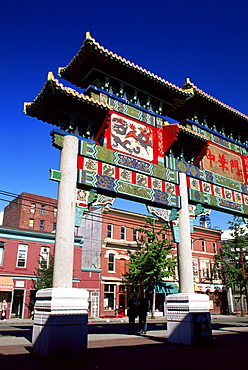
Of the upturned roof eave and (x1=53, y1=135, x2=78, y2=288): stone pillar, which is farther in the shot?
the upturned roof eave

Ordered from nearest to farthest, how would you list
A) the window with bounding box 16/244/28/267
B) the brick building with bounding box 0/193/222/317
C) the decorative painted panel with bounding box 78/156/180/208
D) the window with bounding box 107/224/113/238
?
the decorative painted panel with bounding box 78/156/180/208, the brick building with bounding box 0/193/222/317, the window with bounding box 16/244/28/267, the window with bounding box 107/224/113/238

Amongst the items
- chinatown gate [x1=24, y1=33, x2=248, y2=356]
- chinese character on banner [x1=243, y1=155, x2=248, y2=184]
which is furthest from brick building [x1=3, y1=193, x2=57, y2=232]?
chinatown gate [x1=24, y1=33, x2=248, y2=356]

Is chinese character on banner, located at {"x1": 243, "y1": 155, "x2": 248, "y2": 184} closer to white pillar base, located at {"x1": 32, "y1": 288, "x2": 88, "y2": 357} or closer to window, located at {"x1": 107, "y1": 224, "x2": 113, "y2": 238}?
white pillar base, located at {"x1": 32, "y1": 288, "x2": 88, "y2": 357}

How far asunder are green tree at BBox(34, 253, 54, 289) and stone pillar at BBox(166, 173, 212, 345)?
17.8 m

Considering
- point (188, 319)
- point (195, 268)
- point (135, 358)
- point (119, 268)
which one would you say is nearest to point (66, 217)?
point (135, 358)

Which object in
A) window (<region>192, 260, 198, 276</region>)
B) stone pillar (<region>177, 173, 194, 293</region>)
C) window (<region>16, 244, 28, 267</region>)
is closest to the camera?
stone pillar (<region>177, 173, 194, 293</region>)

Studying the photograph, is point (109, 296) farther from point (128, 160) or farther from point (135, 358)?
point (135, 358)

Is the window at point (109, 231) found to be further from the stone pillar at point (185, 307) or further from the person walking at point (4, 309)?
the stone pillar at point (185, 307)

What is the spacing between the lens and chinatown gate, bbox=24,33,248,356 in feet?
28.6

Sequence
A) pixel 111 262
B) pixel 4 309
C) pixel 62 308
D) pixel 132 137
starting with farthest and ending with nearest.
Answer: pixel 111 262 < pixel 4 309 < pixel 132 137 < pixel 62 308

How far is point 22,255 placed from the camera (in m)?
29.5

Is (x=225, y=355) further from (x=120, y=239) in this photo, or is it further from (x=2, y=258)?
(x=120, y=239)

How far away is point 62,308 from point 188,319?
14.6ft

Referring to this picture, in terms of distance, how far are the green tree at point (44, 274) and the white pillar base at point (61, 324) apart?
19553 millimetres
